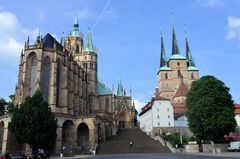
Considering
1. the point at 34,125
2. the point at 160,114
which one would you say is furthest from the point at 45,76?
the point at 160,114

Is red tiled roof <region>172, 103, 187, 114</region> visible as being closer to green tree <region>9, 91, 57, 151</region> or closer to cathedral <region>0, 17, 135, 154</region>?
cathedral <region>0, 17, 135, 154</region>

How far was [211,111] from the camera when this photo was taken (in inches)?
1697

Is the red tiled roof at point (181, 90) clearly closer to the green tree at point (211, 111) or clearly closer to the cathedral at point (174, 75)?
the cathedral at point (174, 75)

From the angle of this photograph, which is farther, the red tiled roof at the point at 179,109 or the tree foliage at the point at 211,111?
the red tiled roof at the point at 179,109

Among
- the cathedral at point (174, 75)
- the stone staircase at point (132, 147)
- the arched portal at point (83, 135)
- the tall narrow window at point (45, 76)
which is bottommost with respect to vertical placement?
the stone staircase at point (132, 147)

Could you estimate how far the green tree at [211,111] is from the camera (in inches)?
1661

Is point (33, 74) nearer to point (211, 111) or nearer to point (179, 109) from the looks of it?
point (211, 111)

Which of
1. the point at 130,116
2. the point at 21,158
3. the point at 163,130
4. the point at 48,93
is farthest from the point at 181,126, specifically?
the point at 21,158

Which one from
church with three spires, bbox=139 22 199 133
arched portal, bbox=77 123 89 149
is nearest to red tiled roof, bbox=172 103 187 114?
church with three spires, bbox=139 22 199 133

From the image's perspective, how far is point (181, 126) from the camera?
2813 inches

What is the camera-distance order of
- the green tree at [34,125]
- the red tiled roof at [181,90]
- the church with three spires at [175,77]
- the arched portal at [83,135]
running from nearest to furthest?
the green tree at [34,125] < the arched portal at [83,135] < the church with three spires at [175,77] < the red tiled roof at [181,90]

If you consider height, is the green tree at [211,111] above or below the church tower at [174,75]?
below

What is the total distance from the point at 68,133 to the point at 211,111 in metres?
26.6

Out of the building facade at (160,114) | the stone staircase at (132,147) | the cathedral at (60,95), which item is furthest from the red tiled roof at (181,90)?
the stone staircase at (132,147)
